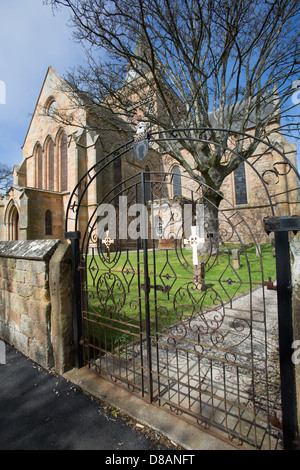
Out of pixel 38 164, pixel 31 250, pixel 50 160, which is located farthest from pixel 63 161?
pixel 31 250

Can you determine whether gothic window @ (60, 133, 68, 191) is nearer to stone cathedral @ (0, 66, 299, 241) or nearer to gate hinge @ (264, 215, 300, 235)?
stone cathedral @ (0, 66, 299, 241)

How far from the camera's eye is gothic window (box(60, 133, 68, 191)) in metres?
17.3

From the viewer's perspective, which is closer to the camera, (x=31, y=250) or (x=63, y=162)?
(x=31, y=250)

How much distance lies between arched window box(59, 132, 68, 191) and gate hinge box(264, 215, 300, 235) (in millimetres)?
17556

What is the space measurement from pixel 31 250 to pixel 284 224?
3009 millimetres

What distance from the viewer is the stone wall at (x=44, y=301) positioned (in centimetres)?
284

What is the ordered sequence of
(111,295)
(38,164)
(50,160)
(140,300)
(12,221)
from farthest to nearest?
(38,164) < (50,160) < (12,221) < (111,295) < (140,300)

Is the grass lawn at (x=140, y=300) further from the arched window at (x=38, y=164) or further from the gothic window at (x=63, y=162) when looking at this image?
the arched window at (x=38, y=164)

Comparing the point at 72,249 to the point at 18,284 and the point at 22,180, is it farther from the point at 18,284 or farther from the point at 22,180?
the point at 22,180

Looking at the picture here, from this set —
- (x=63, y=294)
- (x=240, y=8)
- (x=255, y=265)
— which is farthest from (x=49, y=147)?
(x=63, y=294)

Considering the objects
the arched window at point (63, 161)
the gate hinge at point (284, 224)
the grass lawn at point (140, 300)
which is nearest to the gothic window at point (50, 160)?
the arched window at point (63, 161)

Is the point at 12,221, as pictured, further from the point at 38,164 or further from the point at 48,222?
the point at 38,164

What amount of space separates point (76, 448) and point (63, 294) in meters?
1.51

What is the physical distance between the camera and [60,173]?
17547mm
